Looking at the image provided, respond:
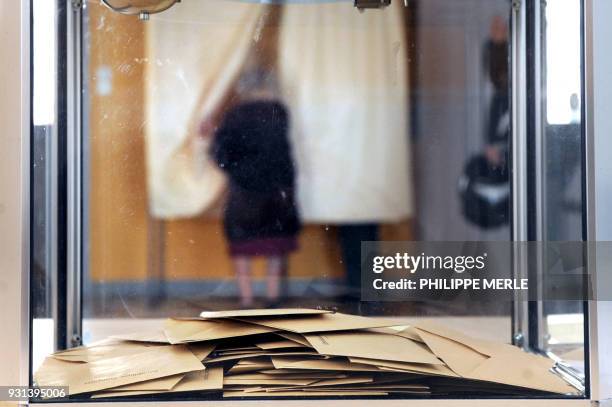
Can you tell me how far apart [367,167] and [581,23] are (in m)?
0.57

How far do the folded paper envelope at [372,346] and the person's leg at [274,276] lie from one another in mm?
273

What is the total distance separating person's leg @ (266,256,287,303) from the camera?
1575 mm

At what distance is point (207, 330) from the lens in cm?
136

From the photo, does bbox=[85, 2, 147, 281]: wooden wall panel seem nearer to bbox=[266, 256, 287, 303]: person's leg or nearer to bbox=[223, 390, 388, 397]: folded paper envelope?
bbox=[266, 256, 287, 303]: person's leg

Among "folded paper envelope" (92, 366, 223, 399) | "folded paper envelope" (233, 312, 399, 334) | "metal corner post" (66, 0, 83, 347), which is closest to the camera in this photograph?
"folded paper envelope" (92, 366, 223, 399)

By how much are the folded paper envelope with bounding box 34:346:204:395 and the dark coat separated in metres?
0.37

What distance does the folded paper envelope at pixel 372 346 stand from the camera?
1238mm

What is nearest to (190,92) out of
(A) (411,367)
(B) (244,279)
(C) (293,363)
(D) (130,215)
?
(D) (130,215)

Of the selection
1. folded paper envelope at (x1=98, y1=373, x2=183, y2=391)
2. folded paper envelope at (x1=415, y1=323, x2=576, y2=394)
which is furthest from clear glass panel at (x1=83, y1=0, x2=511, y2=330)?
folded paper envelope at (x1=98, y1=373, x2=183, y2=391)

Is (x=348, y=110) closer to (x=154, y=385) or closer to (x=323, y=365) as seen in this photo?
(x=323, y=365)

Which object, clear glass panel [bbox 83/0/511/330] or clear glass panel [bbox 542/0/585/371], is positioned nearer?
clear glass panel [bbox 542/0/585/371]

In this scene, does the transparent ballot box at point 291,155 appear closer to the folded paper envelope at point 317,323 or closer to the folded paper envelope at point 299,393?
the folded paper envelope at point 317,323

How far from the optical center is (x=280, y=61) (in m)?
1.59

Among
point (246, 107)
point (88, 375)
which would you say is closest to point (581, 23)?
point (246, 107)
